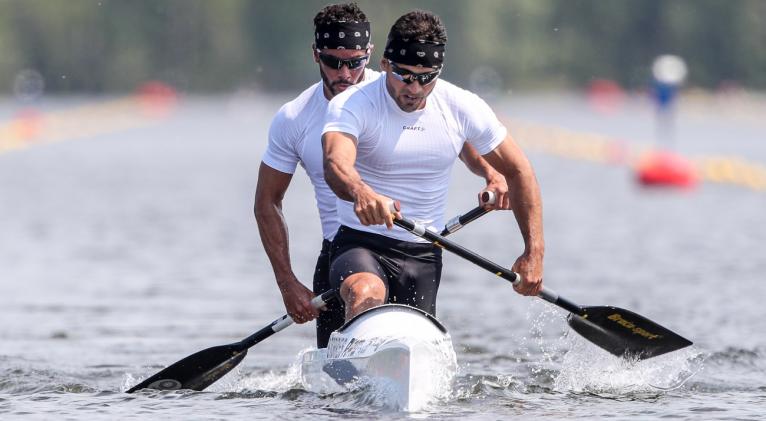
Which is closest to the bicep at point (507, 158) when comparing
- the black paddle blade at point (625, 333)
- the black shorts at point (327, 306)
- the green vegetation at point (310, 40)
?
the black shorts at point (327, 306)

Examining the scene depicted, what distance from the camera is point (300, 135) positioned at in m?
8.49

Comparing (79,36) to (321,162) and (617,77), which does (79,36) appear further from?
(321,162)

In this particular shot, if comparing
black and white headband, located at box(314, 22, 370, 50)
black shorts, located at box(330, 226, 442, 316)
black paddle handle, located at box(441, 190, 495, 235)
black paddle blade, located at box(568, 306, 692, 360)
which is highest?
black and white headband, located at box(314, 22, 370, 50)

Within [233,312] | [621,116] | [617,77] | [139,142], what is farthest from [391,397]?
[617,77]

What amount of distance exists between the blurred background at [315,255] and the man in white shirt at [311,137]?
2.63 ft

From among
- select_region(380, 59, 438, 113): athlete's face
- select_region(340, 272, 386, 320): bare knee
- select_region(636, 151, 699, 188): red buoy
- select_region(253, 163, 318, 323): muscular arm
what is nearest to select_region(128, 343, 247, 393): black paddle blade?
select_region(253, 163, 318, 323): muscular arm

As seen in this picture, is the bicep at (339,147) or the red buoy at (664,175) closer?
the bicep at (339,147)

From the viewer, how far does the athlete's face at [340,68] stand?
27.9 ft

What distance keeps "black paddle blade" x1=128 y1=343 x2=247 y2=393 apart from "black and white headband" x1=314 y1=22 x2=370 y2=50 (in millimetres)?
2102

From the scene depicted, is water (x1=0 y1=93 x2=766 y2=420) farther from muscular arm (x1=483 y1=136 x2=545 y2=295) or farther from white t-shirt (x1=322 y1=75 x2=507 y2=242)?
white t-shirt (x1=322 y1=75 x2=507 y2=242)

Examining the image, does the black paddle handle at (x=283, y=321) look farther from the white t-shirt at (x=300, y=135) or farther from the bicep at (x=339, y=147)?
the bicep at (x=339, y=147)

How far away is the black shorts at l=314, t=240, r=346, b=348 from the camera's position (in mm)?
8828

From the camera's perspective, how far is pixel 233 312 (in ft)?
45.2

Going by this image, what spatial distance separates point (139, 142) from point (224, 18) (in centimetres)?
3036
